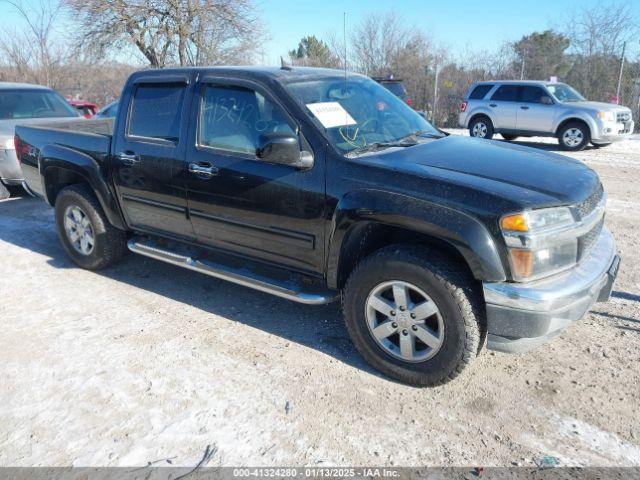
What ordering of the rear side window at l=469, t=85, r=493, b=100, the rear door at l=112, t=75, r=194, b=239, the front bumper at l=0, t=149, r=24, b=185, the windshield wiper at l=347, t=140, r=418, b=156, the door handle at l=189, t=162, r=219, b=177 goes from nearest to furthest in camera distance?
the windshield wiper at l=347, t=140, r=418, b=156 < the door handle at l=189, t=162, r=219, b=177 < the rear door at l=112, t=75, r=194, b=239 < the front bumper at l=0, t=149, r=24, b=185 < the rear side window at l=469, t=85, r=493, b=100

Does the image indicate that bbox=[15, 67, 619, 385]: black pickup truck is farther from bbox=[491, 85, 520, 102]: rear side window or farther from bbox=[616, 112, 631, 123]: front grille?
bbox=[491, 85, 520, 102]: rear side window

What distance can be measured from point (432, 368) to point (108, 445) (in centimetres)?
184

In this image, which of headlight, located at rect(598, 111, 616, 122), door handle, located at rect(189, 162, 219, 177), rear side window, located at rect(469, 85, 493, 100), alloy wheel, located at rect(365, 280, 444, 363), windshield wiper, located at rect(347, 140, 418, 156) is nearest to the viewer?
alloy wheel, located at rect(365, 280, 444, 363)

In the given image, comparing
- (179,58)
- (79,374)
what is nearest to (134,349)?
(79,374)

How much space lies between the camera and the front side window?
12.1ft

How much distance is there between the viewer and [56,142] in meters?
5.20

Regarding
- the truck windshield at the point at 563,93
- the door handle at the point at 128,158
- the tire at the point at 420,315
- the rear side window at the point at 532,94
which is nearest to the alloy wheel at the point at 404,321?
the tire at the point at 420,315

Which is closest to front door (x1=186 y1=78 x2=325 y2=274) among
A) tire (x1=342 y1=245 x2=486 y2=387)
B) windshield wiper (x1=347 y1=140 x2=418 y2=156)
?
windshield wiper (x1=347 y1=140 x2=418 y2=156)

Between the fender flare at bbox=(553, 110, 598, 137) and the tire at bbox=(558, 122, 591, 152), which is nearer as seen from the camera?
the fender flare at bbox=(553, 110, 598, 137)

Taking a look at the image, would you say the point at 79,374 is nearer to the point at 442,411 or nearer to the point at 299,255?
the point at 299,255

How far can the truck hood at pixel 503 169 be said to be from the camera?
296 centimetres

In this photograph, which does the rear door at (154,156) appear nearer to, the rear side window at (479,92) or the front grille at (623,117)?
the front grille at (623,117)

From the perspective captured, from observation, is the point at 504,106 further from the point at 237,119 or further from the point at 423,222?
the point at 423,222

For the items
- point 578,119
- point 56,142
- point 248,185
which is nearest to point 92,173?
point 56,142
